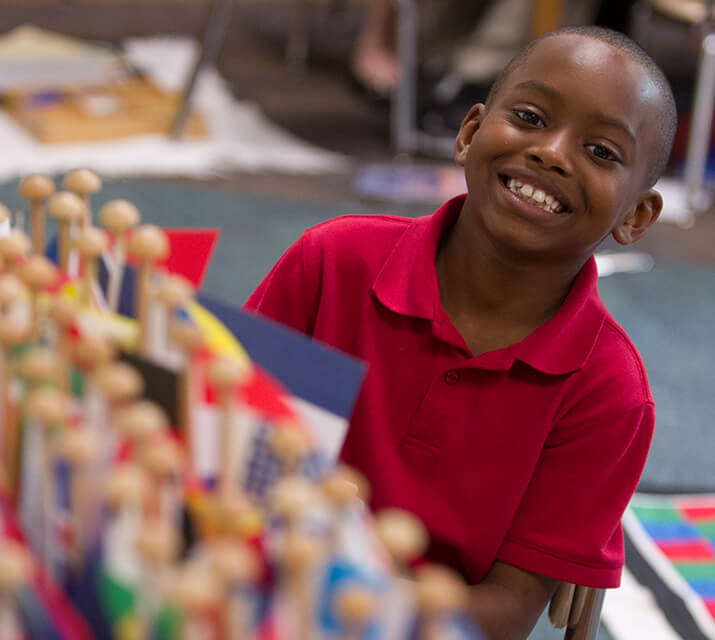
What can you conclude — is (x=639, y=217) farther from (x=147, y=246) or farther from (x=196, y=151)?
(x=196, y=151)

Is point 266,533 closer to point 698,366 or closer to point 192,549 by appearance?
point 192,549

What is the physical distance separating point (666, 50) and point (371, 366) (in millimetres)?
3406

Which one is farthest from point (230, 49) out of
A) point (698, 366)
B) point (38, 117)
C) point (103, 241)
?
point (103, 241)

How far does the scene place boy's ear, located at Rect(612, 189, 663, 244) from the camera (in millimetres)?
964

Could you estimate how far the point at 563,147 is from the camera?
0.84m

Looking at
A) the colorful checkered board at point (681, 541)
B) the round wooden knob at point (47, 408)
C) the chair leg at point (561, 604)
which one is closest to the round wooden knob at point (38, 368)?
the round wooden knob at point (47, 408)

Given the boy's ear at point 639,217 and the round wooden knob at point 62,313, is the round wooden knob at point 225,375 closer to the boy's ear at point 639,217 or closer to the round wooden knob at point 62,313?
the round wooden knob at point 62,313

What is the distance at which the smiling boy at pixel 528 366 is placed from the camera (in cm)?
85

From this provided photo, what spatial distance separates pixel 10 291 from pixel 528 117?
49 centimetres

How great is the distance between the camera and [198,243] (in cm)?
67

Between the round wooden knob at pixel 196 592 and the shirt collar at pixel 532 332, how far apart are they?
0.50 metres

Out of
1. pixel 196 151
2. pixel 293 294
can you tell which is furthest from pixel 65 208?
pixel 196 151

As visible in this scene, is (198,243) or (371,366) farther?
(371,366)

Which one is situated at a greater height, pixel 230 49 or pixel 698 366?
pixel 698 366
